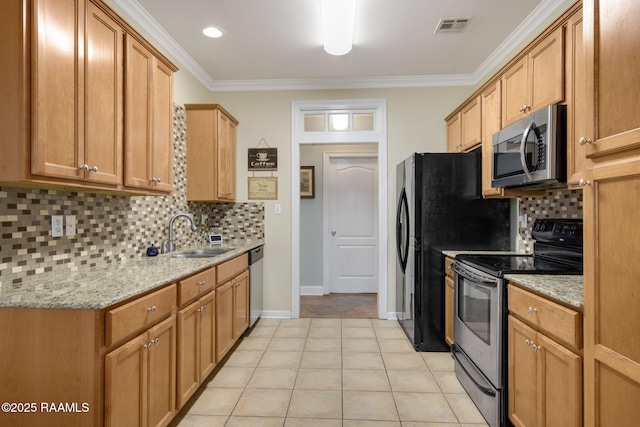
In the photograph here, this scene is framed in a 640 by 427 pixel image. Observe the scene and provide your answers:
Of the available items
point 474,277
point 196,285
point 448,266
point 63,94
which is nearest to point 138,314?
point 196,285

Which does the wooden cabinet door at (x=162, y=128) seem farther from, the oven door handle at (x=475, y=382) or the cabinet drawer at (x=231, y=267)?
the oven door handle at (x=475, y=382)

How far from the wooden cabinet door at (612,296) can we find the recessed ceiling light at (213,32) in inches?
108

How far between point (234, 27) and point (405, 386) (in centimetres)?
304

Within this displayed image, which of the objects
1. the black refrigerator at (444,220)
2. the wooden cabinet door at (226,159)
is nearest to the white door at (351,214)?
the wooden cabinet door at (226,159)

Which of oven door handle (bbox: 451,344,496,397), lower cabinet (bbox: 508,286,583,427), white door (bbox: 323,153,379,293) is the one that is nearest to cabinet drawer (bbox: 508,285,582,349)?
lower cabinet (bbox: 508,286,583,427)

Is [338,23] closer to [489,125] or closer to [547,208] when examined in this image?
[489,125]

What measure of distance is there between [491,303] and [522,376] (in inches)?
15.5

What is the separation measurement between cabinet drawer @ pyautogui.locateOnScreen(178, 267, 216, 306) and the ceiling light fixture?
6.45 ft

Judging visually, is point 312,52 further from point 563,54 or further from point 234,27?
point 563,54

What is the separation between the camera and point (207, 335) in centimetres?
228

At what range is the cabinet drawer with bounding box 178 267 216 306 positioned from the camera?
6.16 ft

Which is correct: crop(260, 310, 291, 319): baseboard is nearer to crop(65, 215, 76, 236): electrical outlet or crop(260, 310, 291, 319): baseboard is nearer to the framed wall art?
the framed wall art

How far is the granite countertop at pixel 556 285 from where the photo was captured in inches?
53.3

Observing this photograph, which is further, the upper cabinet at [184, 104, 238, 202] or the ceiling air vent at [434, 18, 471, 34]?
the upper cabinet at [184, 104, 238, 202]
